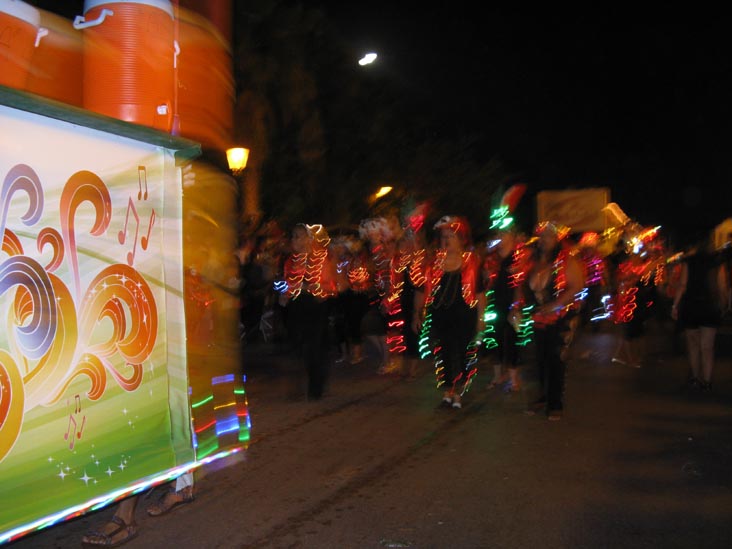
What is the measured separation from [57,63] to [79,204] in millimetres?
1021

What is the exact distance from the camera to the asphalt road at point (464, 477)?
4520mm

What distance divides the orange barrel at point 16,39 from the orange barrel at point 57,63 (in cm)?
8

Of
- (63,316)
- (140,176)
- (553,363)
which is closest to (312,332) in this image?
(553,363)

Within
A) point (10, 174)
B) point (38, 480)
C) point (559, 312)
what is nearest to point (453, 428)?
point (559, 312)

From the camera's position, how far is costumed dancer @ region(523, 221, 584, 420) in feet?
23.9

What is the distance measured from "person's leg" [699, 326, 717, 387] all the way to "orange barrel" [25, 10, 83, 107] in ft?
25.2

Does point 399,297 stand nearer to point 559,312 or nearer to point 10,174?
point 559,312

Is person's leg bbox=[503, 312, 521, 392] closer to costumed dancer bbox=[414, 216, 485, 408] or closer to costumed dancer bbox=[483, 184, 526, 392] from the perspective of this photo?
costumed dancer bbox=[483, 184, 526, 392]

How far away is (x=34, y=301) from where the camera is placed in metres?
3.01

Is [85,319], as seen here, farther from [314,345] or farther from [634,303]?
[634,303]

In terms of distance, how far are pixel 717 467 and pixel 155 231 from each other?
4691 mm

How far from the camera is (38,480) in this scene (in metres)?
3.09

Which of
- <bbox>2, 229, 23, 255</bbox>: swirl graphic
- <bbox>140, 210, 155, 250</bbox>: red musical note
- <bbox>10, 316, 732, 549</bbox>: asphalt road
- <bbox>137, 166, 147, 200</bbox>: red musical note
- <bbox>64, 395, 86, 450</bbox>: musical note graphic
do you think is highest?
<bbox>137, 166, 147, 200</bbox>: red musical note

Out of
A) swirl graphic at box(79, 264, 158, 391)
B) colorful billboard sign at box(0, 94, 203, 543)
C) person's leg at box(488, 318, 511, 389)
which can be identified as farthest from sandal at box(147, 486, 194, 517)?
person's leg at box(488, 318, 511, 389)
